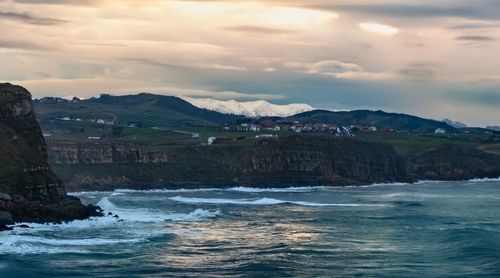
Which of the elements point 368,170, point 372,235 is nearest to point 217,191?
point 368,170

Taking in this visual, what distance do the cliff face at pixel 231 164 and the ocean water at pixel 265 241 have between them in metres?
28.4

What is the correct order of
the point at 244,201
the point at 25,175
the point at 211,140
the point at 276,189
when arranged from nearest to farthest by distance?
the point at 25,175
the point at 244,201
the point at 276,189
the point at 211,140

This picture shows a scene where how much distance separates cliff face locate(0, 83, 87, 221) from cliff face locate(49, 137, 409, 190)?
40641 mm

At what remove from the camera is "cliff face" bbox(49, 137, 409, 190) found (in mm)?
134625

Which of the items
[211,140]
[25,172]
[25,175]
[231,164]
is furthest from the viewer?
[211,140]

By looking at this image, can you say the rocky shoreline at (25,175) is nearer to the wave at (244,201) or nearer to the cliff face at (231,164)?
the wave at (244,201)

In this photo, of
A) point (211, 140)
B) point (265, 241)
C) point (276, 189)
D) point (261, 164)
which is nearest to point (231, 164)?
point (261, 164)

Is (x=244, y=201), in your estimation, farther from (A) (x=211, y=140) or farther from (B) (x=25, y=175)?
(A) (x=211, y=140)

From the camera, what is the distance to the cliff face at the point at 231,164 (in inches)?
5300

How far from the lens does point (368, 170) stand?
526 feet

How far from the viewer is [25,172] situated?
251 feet

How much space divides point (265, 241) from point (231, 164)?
81.7 meters

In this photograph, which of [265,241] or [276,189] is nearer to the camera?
[265,241]

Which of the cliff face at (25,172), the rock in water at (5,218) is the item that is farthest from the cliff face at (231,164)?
the rock in water at (5,218)
